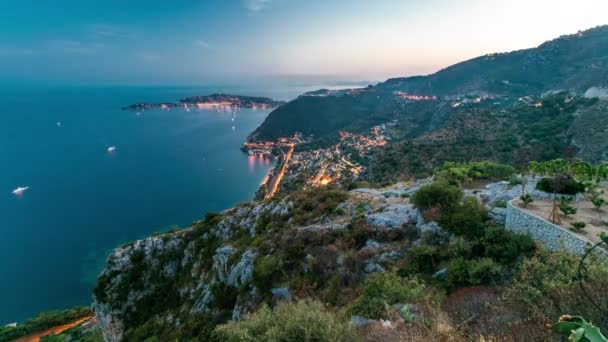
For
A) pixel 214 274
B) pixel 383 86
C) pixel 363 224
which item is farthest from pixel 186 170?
pixel 383 86

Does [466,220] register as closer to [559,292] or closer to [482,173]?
[559,292]

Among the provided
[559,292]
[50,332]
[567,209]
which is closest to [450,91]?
[567,209]

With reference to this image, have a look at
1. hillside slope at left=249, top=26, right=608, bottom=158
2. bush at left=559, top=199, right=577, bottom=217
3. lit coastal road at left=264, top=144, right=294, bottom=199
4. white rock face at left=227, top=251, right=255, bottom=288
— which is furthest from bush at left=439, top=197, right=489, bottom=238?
hillside slope at left=249, top=26, right=608, bottom=158

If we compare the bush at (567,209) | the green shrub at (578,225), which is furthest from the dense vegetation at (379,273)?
the green shrub at (578,225)

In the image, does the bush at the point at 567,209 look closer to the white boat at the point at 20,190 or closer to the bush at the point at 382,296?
the bush at the point at 382,296

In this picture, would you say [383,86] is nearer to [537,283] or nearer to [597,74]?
[597,74]

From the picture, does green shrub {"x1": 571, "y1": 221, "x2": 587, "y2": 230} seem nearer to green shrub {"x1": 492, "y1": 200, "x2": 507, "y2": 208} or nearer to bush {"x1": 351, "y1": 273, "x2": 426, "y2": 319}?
green shrub {"x1": 492, "y1": 200, "x2": 507, "y2": 208}

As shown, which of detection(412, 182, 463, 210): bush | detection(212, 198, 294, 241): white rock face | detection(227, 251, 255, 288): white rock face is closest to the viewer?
detection(412, 182, 463, 210): bush
